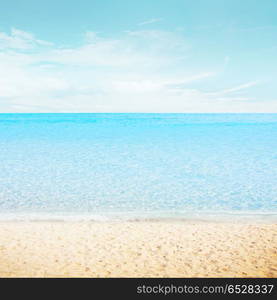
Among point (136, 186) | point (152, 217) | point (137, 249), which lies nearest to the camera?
point (137, 249)

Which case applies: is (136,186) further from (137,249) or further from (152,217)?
(137,249)

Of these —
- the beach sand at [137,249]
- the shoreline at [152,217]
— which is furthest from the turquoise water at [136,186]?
the beach sand at [137,249]

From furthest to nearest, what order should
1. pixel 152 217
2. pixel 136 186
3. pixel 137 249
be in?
pixel 136 186
pixel 152 217
pixel 137 249

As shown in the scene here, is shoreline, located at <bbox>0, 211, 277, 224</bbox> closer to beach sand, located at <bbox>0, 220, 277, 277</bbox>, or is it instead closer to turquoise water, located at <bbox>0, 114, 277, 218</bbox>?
turquoise water, located at <bbox>0, 114, 277, 218</bbox>

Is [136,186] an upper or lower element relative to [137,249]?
lower

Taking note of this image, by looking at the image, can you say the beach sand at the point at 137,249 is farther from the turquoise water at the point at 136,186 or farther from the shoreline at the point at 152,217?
the turquoise water at the point at 136,186

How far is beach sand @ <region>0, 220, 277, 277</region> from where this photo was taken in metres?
6.73

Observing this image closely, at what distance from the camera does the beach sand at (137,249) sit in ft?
22.1

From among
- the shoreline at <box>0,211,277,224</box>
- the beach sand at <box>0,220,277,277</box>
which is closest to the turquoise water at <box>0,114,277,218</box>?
the shoreline at <box>0,211,277,224</box>

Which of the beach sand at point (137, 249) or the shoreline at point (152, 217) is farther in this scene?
the shoreline at point (152, 217)

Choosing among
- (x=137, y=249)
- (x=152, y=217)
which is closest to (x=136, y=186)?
(x=152, y=217)

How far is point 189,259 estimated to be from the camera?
7336 mm

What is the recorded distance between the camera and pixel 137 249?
7.94 metres

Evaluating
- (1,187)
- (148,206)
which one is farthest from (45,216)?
(1,187)
